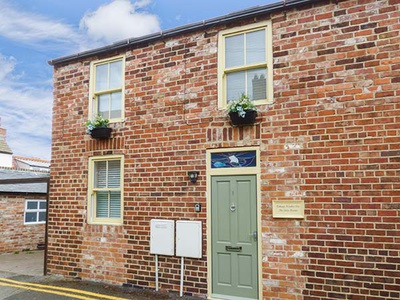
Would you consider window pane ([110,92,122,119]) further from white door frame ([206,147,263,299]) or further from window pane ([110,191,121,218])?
white door frame ([206,147,263,299])

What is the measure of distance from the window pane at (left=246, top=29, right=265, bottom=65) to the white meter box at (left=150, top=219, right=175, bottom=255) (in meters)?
3.24

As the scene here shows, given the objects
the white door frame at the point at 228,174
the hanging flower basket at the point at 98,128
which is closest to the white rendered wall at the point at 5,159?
the hanging flower basket at the point at 98,128

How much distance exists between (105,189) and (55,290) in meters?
2.10

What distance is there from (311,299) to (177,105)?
3.98m

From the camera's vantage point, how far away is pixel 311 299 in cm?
537

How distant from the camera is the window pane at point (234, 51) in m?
6.34

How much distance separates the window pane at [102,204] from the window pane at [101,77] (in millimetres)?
2284

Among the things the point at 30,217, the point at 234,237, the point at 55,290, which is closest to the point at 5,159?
the point at 30,217

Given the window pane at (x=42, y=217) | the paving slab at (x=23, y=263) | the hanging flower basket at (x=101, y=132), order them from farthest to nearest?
the window pane at (x=42, y=217) → the paving slab at (x=23, y=263) → the hanging flower basket at (x=101, y=132)

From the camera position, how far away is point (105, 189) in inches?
295

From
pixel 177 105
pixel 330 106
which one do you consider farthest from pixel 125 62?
pixel 330 106

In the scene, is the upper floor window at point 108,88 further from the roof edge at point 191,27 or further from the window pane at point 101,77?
the roof edge at point 191,27

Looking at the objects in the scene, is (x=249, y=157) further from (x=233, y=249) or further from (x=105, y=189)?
(x=105, y=189)

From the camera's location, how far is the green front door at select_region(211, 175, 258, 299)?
233 inches
